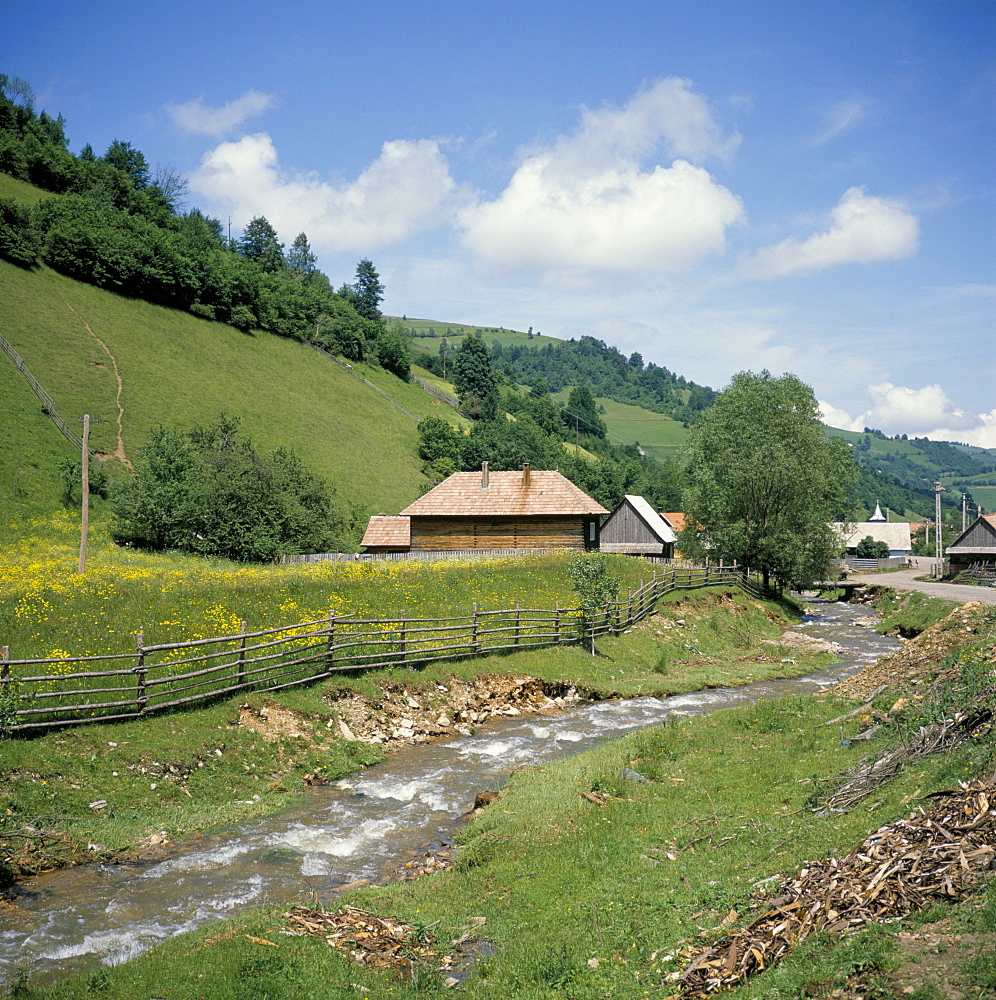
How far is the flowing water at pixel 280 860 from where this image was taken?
900 centimetres

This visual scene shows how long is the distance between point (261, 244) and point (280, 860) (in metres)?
139

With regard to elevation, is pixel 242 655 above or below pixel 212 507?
below

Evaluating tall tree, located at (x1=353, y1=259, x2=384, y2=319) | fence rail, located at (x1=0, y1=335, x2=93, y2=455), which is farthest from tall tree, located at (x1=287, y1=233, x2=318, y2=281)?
fence rail, located at (x1=0, y1=335, x2=93, y2=455)

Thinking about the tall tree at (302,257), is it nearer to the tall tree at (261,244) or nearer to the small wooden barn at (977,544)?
the tall tree at (261,244)

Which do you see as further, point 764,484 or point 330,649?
point 764,484

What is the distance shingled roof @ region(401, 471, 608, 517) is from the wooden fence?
16054 millimetres

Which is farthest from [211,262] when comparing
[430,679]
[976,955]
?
[976,955]

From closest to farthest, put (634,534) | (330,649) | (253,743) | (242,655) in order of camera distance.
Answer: (253,743), (242,655), (330,649), (634,534)

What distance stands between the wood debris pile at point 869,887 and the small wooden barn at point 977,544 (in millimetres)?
72981

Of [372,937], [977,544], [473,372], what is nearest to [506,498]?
Answer: [372,937]

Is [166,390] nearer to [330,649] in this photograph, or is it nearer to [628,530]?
[628,530]

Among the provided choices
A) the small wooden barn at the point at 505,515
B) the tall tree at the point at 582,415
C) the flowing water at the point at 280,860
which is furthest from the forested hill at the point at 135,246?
the flowing water at the point at 280,860

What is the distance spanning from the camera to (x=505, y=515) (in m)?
48.4

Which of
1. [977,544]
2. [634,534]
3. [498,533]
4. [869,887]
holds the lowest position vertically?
[869,887]
